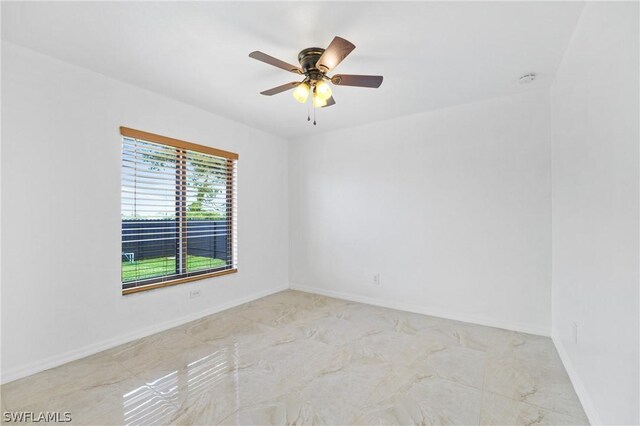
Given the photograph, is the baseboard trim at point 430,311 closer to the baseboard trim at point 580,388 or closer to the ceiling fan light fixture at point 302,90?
the baseboard trim at point 580,388

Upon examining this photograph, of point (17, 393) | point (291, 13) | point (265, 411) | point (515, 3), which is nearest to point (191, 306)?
point (17, 393)

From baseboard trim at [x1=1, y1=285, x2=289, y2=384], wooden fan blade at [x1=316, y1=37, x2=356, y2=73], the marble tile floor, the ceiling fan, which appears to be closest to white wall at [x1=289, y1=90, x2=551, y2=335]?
the marble tile floor

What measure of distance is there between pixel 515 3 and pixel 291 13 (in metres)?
1.33

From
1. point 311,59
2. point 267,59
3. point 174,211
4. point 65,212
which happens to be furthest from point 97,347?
point 311,59

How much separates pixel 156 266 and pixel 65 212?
975 millimetres

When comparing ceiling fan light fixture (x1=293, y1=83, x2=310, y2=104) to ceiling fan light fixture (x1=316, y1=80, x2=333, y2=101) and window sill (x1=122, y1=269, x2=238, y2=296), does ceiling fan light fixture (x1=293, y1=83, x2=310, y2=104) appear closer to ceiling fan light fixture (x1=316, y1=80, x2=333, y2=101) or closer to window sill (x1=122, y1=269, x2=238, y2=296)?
ceiling fan light fixture (x1=316, y1=80, x2=333, y2=101)

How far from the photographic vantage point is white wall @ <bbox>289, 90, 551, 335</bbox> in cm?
293

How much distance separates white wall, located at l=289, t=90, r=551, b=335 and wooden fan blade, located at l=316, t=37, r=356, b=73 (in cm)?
199

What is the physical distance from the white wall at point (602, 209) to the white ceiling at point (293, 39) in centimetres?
37

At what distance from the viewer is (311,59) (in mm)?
2076

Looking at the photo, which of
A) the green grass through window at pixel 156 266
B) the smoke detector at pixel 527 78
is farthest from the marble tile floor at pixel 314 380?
the smoke detector at pixel 527 78

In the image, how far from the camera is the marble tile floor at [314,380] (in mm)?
1773

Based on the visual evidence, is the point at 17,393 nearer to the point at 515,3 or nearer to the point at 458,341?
the point at 458,341

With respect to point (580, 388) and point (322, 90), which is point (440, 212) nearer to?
point (580, 388)
